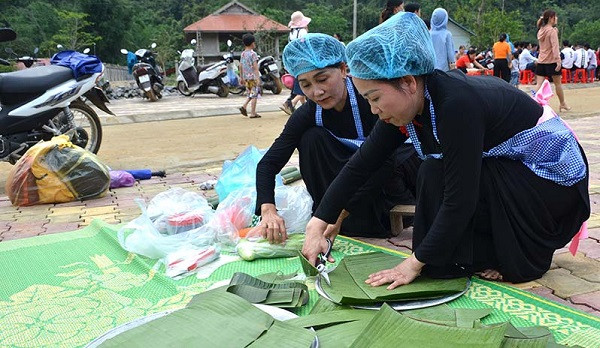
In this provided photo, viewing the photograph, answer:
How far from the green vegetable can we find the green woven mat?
38 millimetres

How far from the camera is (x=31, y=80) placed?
187 inches

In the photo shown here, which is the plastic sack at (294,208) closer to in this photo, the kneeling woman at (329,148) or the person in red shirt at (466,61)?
the kneeling woman at (329,148)

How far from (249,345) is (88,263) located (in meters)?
1.34

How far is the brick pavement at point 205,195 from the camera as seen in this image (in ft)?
7.18

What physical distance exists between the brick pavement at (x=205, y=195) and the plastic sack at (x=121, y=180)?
0.24 feet

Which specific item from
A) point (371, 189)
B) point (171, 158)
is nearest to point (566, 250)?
point (371, 189)

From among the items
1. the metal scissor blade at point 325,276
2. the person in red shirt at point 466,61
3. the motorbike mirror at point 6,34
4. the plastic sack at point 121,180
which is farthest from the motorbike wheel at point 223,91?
the metal scissor blade at point 325,276

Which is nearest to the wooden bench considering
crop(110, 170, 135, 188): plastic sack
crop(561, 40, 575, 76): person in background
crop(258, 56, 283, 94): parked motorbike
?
crop(110, 170, 135, 188): plastic sack

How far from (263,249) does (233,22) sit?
1318 inches

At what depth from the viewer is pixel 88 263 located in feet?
8.64

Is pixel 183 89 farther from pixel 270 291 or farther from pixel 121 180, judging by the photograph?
pixel 270 291

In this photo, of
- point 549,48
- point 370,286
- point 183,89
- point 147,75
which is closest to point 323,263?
point 370,286

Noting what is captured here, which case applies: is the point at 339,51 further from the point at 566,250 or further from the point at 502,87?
the point at 566,250

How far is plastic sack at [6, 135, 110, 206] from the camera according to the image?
3.99 metres
